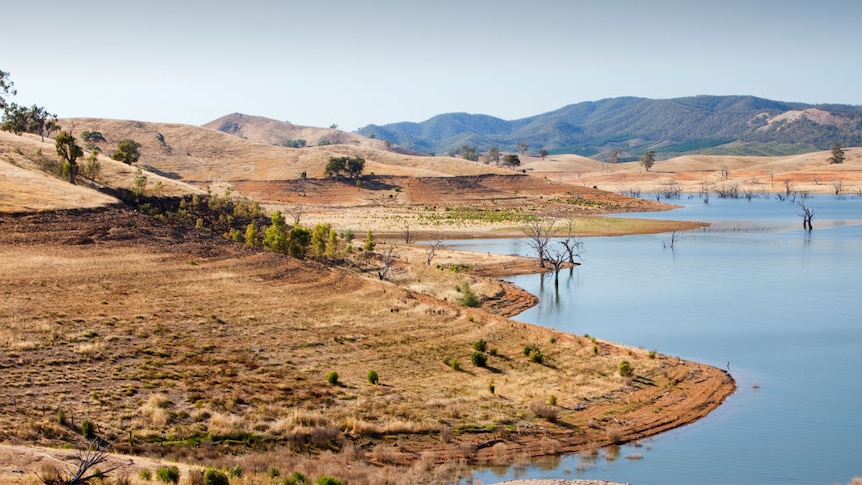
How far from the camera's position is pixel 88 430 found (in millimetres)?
30922

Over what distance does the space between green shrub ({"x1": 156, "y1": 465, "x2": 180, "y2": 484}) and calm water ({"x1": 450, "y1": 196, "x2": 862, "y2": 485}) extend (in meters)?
11.5

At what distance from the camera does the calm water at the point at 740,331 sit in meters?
32.6

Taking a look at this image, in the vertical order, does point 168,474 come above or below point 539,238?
below

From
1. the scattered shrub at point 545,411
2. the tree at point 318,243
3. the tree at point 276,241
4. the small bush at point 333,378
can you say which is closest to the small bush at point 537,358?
the scattered shrub at point 545,411

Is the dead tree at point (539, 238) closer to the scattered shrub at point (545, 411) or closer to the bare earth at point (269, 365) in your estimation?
the bare earth at point (269, 365)

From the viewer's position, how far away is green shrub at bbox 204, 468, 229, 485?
25.0 meters

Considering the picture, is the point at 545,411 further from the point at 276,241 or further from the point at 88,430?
the point at 276,241

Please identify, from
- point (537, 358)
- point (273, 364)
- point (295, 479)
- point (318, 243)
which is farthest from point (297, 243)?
point (295, 479)

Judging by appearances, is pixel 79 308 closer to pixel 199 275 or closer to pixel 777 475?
pixel 199 275

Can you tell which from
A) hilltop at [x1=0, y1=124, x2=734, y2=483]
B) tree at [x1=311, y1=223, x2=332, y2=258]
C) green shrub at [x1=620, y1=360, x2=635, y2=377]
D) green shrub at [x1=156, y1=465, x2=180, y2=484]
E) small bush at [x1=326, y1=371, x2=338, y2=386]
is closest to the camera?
green shrub at [x1=156, y1=465, x2=180, y2=484]

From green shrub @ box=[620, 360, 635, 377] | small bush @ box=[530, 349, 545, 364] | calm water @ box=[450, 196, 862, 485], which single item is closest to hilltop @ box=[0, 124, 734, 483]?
small bush @ box=[530, 349, 545, 364]

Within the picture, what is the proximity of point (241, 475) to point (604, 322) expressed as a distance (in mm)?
39611

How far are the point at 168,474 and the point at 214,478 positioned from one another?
54.2 inches

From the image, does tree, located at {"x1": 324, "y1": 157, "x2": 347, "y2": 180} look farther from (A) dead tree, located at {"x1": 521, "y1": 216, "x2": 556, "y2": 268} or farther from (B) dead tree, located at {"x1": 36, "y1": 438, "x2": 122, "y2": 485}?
(B) dead tree, located at {"x1": 36, "y1": 438, "x2": 122, "y2": 485}
